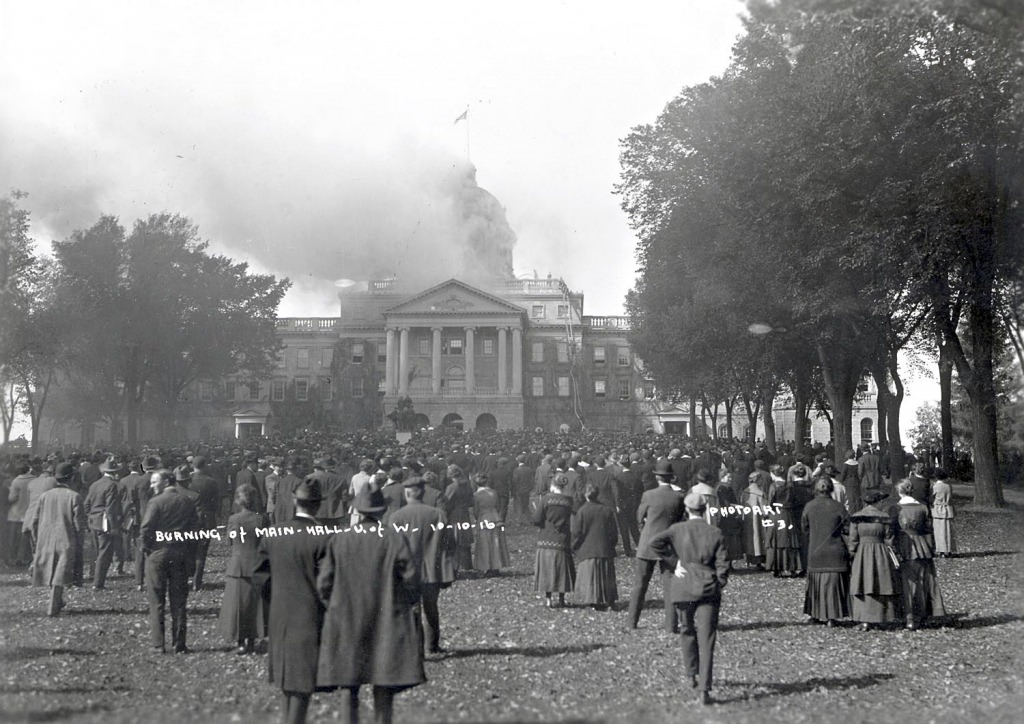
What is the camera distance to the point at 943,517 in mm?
15938

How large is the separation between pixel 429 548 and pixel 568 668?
73.4 inches

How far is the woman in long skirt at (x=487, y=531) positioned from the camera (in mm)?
13688

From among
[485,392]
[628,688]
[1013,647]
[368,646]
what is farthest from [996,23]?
[485,392]

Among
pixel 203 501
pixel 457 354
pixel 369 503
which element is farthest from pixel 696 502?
pixel 457 354

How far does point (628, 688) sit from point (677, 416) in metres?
63.4

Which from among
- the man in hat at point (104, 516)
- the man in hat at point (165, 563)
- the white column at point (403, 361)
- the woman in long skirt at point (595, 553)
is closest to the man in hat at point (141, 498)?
the man in hat at point (104, 516)

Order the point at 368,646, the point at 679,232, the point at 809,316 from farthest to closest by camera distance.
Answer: the point at 679,232, the point at 809,316, the point at 368,646

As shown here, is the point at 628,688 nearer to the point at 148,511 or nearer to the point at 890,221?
the point at 148,511

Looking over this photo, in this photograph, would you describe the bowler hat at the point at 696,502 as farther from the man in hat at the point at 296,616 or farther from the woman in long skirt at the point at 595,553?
the woman in long skirt at the point at 595,553

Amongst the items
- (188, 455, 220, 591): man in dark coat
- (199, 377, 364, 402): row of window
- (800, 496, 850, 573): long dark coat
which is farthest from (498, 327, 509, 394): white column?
(800, 496, 850, 573): long dark coat

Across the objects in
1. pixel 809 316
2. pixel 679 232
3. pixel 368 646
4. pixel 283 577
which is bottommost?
pixel 368 646

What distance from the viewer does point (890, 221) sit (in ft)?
59.3

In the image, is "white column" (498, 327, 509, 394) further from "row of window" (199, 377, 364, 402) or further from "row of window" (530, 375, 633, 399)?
"row of window" (199, 377, 364, 402)

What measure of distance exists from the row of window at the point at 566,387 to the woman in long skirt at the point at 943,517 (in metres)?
61.6
